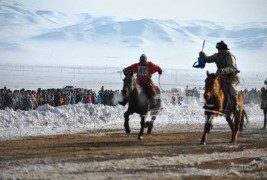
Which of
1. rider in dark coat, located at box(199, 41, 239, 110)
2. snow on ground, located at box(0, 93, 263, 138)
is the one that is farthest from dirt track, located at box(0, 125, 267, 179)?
snow on ground, located at box(0, 93, 263, 138)

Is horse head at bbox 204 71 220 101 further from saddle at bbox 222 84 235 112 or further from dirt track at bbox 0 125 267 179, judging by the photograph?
dirt track at bbox 0 125 267 179

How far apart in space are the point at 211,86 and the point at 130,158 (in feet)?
14.4

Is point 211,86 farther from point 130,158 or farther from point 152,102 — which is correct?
point 130,158

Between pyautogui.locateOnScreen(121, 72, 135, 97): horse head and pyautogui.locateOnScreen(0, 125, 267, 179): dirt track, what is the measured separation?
148cm

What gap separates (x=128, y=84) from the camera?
17.7 m

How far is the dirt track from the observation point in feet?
35.9

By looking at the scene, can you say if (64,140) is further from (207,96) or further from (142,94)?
(207,96)

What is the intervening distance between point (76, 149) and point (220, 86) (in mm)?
5051

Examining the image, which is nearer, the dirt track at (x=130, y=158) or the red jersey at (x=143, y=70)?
the dirt track at (x=130, y=158)

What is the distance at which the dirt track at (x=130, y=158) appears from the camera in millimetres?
10945

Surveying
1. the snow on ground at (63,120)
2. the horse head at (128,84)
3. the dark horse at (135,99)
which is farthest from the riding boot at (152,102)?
the snow on ground at (63,120)

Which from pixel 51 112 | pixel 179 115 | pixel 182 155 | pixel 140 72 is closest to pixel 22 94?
pixel 51 112

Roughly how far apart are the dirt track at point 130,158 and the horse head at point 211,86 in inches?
57.0

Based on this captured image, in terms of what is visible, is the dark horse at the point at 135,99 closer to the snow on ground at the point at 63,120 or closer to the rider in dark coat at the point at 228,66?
the rider in dark coat at the point at 228,66
